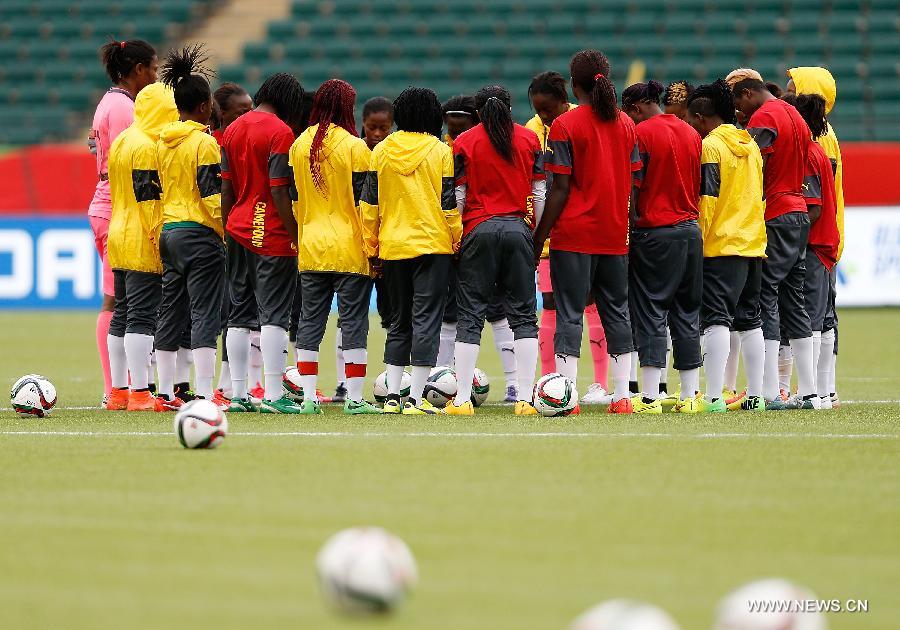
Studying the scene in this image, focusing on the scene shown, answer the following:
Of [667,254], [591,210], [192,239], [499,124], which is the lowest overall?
[667,254]

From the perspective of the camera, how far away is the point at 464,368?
9977 mm

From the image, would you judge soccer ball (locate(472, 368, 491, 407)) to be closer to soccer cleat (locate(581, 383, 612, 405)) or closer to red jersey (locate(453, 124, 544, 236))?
soccer cleat (locate(581, 383, 612, 405))

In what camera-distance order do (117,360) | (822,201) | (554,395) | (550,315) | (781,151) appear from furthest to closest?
(550,315) < (822,201) < (117,360) < (781,151) < (554,395)

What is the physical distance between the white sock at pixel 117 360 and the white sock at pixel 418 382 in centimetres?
213

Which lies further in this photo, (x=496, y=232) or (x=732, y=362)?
(x=732, y=362)

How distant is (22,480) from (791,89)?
681cm

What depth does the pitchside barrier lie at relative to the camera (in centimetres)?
2097

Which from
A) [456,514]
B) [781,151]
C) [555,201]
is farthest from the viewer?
[781,151]

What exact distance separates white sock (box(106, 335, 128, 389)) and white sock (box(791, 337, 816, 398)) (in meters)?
4.76

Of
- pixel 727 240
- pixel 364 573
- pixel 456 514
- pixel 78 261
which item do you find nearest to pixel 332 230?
pixel 727 240

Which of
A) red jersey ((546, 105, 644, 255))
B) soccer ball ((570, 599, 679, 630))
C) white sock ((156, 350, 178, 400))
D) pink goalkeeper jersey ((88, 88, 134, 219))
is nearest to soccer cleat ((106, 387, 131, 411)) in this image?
white sock ((156, 350, 178, 400))

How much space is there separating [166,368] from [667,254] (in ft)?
11.8

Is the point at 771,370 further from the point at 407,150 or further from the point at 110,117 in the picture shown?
the point at 110,117

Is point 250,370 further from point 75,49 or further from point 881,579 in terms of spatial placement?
point 75,49
